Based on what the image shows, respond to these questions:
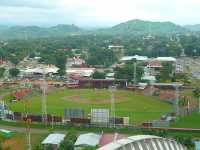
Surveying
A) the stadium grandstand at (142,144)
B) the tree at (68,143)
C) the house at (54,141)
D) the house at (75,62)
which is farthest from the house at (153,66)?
the stadium grandstand at (142,144)

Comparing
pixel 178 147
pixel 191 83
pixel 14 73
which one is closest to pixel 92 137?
pixel 178 147

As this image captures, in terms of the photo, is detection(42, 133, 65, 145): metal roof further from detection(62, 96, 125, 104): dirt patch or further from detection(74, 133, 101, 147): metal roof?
detection(62, 96, 125, 104): dirt patch

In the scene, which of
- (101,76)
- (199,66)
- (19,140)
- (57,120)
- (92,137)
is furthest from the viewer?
(199,66)

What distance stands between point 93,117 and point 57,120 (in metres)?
2.71

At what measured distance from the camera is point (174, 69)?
65.8 m

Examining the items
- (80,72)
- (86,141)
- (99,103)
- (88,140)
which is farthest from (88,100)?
(80,72)

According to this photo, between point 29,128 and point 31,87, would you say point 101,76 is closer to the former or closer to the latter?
point 31,87

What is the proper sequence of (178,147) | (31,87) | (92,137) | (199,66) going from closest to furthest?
(178,147) < (92,137) < (31,87) < (199,66)

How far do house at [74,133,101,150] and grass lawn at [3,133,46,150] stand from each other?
3139 millimetres

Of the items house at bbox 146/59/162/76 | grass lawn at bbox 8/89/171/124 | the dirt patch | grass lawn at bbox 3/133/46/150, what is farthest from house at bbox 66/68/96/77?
grass lawn at bbox 3/133/46/150

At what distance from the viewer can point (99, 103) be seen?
42875 millimetres

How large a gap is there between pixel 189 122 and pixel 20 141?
513 inches

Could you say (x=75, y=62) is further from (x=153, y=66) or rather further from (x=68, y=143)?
(x=68, y=143)

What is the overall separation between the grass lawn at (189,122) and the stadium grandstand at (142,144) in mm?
20181
